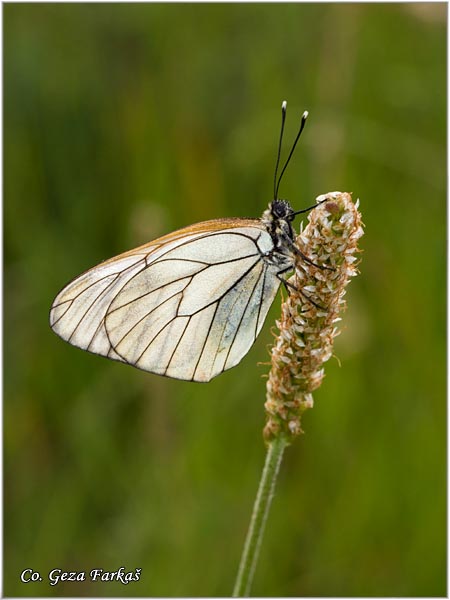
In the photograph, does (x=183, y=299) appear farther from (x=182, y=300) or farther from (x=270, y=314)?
(x=270, y=314)

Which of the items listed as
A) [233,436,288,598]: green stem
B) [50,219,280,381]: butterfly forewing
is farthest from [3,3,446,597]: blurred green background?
[233,436,288,598]: green stem

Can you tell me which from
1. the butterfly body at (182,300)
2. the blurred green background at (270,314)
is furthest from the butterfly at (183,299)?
the blurred green background at (270,314)

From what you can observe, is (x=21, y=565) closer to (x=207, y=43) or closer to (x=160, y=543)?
(x=160, y=543)

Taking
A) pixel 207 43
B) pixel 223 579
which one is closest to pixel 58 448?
pixel 223 579

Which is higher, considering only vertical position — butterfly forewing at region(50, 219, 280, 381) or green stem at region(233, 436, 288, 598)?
butterfly forewing at region(50, 219, 280, 381)

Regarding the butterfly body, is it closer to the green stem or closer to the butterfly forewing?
the butterfly forewing

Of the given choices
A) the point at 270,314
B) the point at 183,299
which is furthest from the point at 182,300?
the point at 270,314

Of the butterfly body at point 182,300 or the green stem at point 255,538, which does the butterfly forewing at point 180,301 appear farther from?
the green stem at point 255,538
